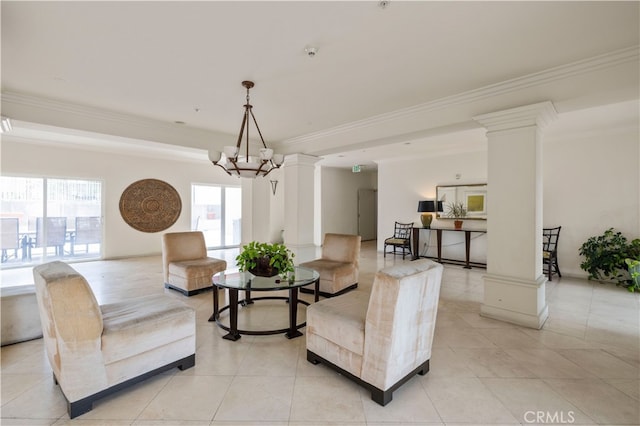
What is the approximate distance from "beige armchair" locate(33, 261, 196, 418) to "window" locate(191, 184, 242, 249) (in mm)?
6650

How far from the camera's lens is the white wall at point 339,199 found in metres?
9.33

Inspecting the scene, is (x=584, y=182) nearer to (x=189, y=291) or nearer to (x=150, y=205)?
(x=189, y=291)

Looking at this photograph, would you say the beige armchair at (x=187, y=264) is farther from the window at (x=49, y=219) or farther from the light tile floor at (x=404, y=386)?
the window at (x=49, y=219)

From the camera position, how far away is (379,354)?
1.88m

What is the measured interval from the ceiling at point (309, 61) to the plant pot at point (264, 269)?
1822 millimetres

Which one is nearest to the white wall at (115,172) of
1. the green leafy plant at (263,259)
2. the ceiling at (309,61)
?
the ceiling at (309,61)

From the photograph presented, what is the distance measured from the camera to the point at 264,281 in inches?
120

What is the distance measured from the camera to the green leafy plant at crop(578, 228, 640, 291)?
4.55m

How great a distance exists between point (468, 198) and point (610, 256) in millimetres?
2481

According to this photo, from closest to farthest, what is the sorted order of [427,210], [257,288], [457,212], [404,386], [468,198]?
[404,386] → [257,288] → [468,198] → [457,212] → [427,210]

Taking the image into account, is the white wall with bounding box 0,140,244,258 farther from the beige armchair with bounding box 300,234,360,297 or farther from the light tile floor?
the beige armchair with bounding box 300,234,360,297

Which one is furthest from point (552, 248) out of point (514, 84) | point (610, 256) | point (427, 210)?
point (514, 84)

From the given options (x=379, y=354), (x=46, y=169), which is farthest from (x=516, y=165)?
(x=46, y=169)

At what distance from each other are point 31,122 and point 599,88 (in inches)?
230
